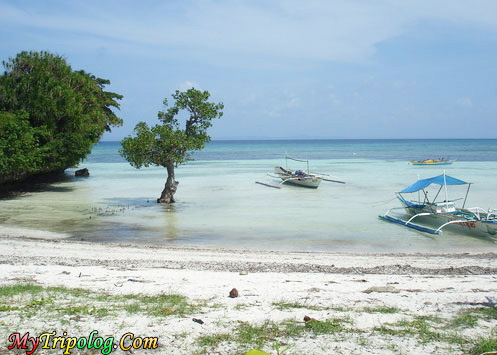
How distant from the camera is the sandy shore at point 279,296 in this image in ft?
15.7

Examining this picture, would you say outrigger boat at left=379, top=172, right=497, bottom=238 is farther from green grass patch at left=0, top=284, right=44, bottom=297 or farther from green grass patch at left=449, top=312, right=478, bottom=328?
green grass patch at left=0, top=284, right=44, bottom=297

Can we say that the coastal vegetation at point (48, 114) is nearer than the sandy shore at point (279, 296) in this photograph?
No

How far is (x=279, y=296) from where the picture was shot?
6.64m

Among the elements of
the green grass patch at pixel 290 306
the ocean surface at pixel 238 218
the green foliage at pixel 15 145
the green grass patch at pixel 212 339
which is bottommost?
the ocean surface at pixel 238 218

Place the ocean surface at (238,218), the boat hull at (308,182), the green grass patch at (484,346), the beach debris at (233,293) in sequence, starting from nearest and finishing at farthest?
the green grass patch at (484,346), the beach debris at (233,293), the ocean surface at (238,218), the boat hull at (308,182)

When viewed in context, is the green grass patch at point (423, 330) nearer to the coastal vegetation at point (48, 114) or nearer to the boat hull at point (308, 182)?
the coastal vegetation at point (48, 114)

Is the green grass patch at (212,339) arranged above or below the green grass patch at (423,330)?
above

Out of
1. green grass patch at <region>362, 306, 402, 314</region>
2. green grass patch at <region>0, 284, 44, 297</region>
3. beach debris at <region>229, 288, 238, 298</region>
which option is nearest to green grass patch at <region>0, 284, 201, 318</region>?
green grass patch at <region>0, 284, 44, 297</region>

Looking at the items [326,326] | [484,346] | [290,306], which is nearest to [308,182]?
[290,306]

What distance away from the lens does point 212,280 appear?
7.79m

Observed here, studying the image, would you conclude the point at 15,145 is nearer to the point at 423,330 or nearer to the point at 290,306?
the point at 290,306

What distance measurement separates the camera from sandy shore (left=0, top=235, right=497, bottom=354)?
4.80 m

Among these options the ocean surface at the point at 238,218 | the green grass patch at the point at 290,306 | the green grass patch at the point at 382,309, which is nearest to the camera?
the green grass patch at the point at 382,309

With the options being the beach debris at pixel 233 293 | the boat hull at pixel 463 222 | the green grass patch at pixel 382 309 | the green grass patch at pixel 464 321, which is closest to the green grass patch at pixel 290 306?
the green grass patch at pixel 382 309
